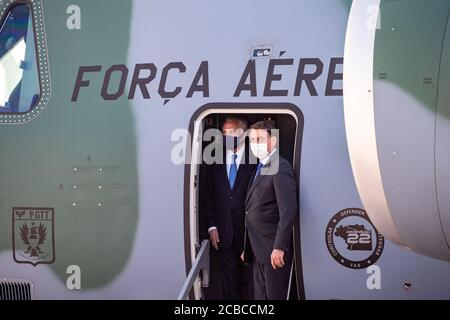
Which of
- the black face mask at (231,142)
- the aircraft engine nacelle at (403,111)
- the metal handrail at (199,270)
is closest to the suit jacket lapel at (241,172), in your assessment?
the black face mask at (231,142)

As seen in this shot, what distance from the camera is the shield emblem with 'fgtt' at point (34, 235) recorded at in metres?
4.29

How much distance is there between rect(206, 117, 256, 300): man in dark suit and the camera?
4641 mm

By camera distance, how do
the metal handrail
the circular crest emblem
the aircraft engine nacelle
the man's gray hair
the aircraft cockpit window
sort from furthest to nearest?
the man's gray hair → the aircraft cockpit window → the metal handrail → the circular crest emblem → the aircraft engine nacelle

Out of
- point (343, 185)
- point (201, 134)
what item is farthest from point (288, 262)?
point (201, 134)

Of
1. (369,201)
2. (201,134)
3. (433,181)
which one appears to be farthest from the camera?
(201,134)

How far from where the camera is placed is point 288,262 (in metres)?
4.20

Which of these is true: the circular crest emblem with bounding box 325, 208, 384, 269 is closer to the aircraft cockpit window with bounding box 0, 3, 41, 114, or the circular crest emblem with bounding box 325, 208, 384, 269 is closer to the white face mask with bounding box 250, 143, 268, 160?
the white face mask with bounding box 250, 143, 268, 160

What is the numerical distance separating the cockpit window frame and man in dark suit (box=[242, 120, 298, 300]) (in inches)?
60.0

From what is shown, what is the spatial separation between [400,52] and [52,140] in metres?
2.59

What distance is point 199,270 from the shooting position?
416 centimetres

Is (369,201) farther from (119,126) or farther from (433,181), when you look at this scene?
(119,126)

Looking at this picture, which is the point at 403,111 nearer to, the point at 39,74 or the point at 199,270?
the point at 199,270

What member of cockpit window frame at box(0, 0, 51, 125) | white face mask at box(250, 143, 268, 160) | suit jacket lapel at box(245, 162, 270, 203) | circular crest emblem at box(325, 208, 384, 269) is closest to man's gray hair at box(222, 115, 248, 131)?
white face mask at box(250, 143, 268, 160)

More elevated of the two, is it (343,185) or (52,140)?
(52,140)
